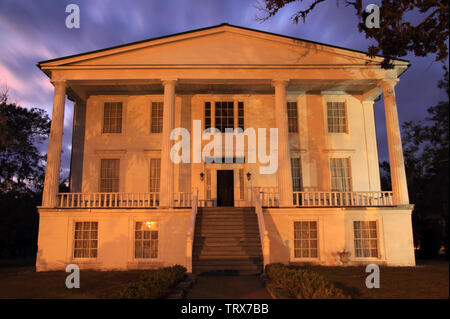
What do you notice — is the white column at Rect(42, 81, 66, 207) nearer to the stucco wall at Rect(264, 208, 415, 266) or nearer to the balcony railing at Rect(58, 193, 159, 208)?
the balcony railing at Rect(58, 193, 159, 208)

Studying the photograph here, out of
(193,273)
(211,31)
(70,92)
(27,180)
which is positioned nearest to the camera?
(193,273)

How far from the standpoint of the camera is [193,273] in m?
15.2

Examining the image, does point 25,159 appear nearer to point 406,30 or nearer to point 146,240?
point 146,240

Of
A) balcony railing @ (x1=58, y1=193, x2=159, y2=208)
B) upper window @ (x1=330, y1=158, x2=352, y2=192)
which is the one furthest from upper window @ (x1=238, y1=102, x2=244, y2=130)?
balcony railing @ (x1=58, y1=193, x2=159, y2=208)

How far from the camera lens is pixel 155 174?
2125 centimetres

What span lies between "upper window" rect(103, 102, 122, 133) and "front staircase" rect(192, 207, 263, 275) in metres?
6.98

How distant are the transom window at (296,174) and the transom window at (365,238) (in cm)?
403

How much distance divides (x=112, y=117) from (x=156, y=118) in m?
2.48

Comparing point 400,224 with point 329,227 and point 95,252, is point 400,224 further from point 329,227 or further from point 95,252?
point 95,252

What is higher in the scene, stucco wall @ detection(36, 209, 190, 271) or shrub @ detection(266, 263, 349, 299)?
stucco wall @ detection(36, 209, 190, 271)

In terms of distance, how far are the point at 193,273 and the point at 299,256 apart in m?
5.28

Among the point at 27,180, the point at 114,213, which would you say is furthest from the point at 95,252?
the point at 27,180

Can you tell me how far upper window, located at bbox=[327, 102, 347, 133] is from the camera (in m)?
21.8

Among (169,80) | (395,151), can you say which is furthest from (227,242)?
(395,151)
